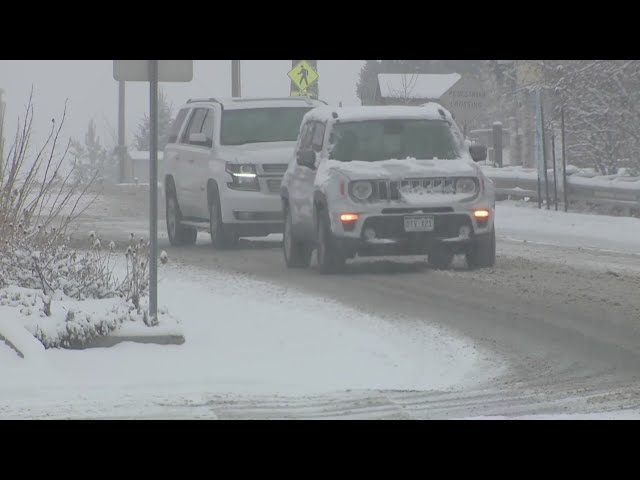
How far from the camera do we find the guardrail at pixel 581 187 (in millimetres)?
26531

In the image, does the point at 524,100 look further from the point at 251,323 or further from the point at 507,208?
the point at 251,323

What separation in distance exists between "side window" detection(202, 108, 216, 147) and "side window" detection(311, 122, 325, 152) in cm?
303

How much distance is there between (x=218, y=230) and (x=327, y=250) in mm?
3920

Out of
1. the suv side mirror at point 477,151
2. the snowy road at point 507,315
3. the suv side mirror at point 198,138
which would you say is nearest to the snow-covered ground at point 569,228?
the snowy road at point 507,315

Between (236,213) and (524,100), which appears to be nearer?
(236,213)

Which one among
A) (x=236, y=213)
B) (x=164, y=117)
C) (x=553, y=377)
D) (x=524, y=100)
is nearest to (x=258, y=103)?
(x=236, y=213)

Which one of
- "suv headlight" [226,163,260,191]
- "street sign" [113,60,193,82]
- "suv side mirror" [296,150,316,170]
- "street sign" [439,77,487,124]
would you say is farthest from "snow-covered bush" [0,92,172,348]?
"street sign" [439,77,487,124]

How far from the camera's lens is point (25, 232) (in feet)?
45.2

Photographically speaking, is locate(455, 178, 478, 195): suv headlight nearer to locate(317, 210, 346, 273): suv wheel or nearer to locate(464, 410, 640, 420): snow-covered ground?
locate(317, 210, 346, 273): suv wheel

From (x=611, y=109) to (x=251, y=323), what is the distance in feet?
65.2

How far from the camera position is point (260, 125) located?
22016 millimetres

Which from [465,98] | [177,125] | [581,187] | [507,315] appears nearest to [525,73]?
[465,98]

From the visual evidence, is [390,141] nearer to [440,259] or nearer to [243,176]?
[440,259]

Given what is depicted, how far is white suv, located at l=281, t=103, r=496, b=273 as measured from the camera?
1745 cm
